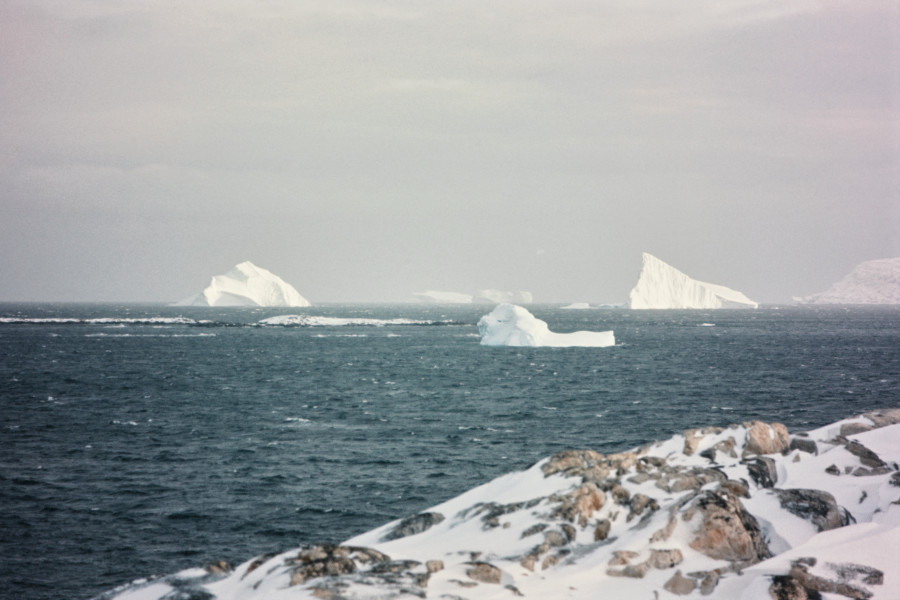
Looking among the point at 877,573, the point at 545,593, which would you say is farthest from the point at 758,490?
the point at 545,593

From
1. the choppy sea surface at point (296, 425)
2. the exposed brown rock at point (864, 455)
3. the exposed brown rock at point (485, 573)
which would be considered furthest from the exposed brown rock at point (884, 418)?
the choppy sea surface at point (296, 425)

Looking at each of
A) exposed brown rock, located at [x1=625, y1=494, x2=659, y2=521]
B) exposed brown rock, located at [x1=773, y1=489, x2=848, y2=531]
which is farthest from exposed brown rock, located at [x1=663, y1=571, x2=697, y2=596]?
exposed brown rock, located at [x1=773, y1=489, x2=848, y2=531]

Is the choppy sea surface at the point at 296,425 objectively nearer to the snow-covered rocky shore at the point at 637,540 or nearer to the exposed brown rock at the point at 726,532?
the snow-covered rocky shore at the point at 637,540

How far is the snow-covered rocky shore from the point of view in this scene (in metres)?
8.98

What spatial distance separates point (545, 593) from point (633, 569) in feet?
4.08

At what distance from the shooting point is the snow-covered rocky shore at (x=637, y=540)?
29.5 feet

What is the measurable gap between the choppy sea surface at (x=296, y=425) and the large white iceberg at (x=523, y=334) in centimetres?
319

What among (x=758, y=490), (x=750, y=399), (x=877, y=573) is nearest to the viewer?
(x=877, y=573)

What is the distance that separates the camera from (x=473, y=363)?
60.8 m

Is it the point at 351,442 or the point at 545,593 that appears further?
the point at 351,442

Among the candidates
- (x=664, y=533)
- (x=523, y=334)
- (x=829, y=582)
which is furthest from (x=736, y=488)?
(x=523, y=334)

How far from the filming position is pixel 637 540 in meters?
10.1

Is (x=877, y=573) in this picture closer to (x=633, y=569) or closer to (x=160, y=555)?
(x=633, y=569)

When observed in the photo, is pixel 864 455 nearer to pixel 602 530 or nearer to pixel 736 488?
pixel 736 488
